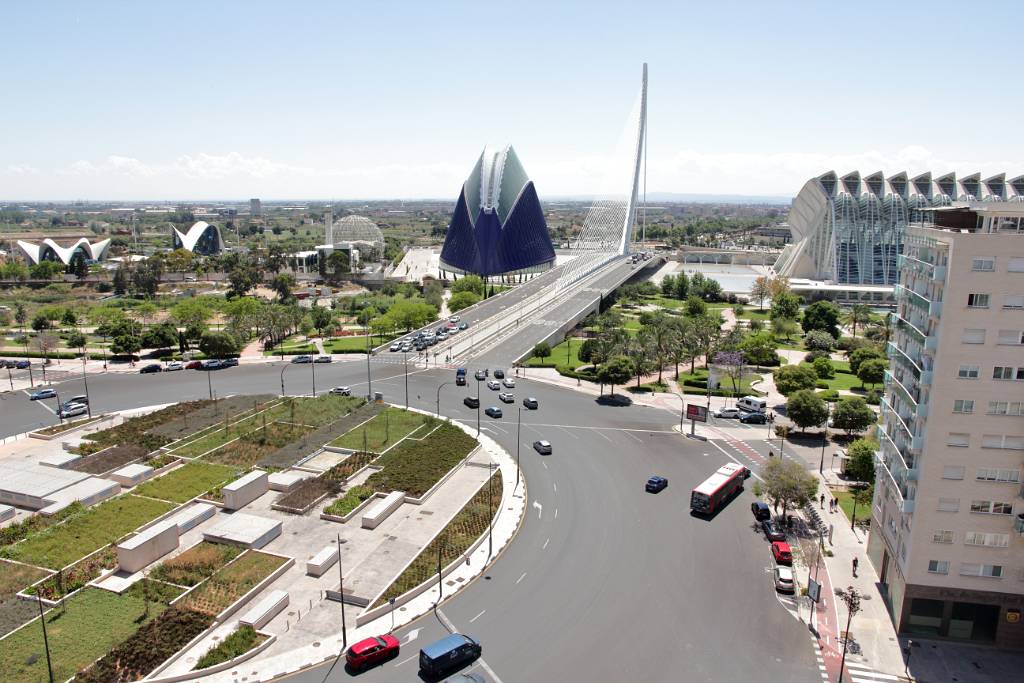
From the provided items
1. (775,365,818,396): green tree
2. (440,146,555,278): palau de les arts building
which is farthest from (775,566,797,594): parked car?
(440,146,555,278): palau de les arts building

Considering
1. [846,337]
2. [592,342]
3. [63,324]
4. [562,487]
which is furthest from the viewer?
[63,324]

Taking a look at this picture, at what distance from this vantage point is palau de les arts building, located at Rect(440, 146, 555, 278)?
4498 inches

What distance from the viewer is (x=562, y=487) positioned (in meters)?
40.0

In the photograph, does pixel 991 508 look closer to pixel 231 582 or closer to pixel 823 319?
pixel 231 582

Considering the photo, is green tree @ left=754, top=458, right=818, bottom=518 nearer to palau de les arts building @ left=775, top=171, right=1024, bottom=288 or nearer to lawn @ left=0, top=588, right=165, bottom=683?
lawn @ left=0, top=588, right=165, bottom=683

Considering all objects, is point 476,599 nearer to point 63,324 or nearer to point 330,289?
point 63,324

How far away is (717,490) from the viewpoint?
36594 millimetres

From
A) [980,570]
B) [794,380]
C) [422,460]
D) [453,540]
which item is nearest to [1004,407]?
[980,570]

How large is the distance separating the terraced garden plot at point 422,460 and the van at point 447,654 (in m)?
14.1

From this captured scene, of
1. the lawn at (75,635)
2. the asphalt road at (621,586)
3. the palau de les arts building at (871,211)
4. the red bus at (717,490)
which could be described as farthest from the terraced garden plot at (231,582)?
the palau de les arts building at (871,211)

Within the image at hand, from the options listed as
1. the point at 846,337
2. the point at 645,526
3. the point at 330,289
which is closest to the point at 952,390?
the point at 645,526

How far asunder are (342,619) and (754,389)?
144ft

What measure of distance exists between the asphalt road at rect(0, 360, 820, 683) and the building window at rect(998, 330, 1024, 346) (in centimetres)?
1332

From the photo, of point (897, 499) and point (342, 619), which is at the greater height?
point (897, 499)
